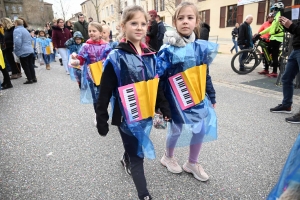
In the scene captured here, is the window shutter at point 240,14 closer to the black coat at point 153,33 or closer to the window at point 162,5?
the window at point 162,5

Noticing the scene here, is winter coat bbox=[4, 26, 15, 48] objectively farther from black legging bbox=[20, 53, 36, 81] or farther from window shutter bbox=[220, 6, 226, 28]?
window shutter bbox=[220, 6, 226, 28]

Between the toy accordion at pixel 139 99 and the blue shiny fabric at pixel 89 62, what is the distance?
146 cm

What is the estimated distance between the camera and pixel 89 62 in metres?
3.04

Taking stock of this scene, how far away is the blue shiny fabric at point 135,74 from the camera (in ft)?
5.06

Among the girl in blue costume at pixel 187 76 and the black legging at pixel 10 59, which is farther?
the black legging at pixel 10 59

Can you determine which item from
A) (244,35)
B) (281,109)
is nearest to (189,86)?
(281,109)

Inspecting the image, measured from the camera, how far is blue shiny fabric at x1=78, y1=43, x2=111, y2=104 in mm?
2990

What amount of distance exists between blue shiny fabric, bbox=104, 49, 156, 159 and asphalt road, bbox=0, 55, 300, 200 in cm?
63

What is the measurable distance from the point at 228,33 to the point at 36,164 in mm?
20611

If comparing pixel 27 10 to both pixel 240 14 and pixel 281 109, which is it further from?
pixel 281 109

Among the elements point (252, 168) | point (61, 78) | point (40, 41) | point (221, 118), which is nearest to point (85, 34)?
point (61, 78)

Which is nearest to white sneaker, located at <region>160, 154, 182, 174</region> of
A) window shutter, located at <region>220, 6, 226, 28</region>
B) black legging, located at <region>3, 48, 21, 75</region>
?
black legging, located at <region>3, 48, 21, 75</region>

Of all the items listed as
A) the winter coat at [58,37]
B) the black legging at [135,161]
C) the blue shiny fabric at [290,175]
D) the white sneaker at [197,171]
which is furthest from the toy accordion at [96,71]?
the winter coat at [58,37]

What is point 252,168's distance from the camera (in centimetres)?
226
